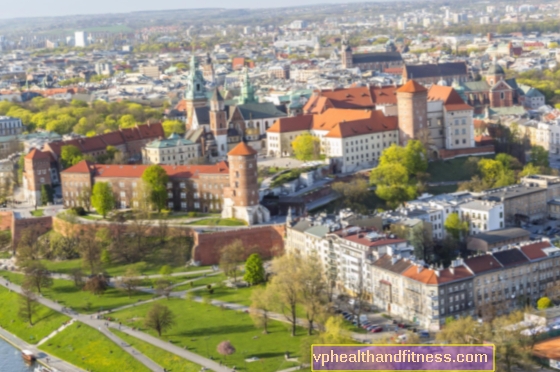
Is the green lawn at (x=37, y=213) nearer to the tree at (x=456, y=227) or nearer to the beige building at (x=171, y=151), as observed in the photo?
the beige building at (x=171, y=151)

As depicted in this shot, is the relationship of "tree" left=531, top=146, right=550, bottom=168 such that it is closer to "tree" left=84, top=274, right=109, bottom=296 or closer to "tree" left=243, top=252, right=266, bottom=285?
"tree" left=243, top=252, right=266, bottom=285

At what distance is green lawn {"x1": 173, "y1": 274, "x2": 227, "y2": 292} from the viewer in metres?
55.4

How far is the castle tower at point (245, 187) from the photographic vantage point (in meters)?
62.0

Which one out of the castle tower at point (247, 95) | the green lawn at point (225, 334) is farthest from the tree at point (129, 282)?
the castle tower at point (247, 95)

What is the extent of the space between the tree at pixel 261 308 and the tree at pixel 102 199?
1698 centimetres

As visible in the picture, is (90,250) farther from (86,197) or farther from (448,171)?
(448,171)

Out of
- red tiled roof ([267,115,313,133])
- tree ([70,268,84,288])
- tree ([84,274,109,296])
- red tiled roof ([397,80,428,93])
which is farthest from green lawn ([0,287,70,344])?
red tiled roof ([397,80,428,93])

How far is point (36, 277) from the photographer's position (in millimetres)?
56500

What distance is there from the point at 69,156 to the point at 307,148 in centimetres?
1523

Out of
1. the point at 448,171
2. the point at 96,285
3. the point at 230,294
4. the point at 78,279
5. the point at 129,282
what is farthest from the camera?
the point at 448,171

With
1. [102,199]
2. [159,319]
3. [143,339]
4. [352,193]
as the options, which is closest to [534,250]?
[352,193]

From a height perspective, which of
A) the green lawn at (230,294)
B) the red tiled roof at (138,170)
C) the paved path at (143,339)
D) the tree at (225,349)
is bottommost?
the paved path at (143,339)

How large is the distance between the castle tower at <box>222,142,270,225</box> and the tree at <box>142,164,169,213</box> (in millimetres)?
4517

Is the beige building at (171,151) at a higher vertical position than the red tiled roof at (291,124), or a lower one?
lower
